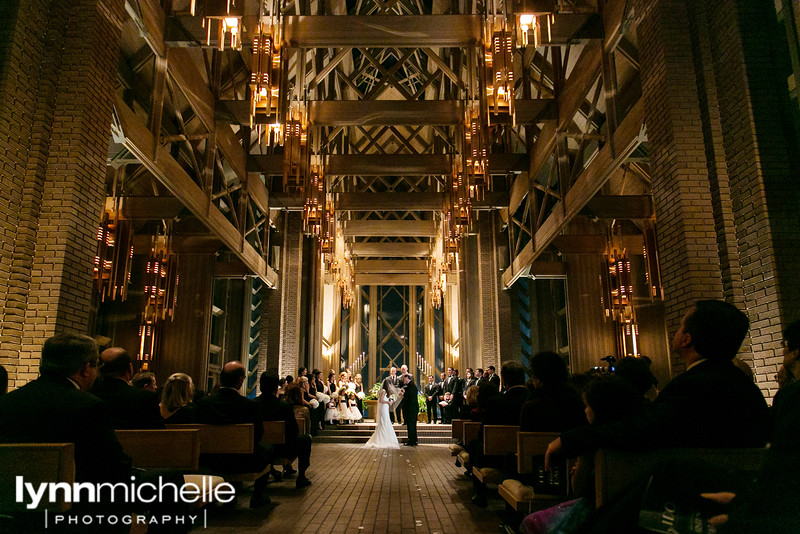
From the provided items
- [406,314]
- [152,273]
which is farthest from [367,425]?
[406,314]

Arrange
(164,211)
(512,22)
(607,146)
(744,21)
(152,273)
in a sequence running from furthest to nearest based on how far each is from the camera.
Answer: (152,273) < (164,211) < (607,146) < (512,22) < (744,21)

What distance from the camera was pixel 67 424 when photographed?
243cm

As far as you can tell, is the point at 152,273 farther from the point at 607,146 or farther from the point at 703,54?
the point at 703,54

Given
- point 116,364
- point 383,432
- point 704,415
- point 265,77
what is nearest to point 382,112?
point 265,77

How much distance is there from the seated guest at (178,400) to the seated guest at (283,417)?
111 centimetres

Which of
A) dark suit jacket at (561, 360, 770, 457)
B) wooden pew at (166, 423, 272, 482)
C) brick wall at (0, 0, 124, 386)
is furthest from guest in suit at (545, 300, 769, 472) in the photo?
brick wall at (0, 0, 124, 386)

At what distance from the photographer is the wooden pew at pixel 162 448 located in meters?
3.63

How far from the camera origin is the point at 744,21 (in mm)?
6262

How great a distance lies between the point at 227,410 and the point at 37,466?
277cm

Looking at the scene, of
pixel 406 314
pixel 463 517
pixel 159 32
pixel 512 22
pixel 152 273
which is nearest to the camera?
pixel 463 517

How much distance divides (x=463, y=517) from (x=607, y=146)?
6756 millimetres

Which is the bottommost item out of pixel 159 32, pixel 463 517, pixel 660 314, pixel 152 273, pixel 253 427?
pixel 463 517

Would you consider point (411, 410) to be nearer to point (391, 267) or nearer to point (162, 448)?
point (162, 448)

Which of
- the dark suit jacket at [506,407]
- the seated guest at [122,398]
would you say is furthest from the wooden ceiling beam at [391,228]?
the seated guest at [122,398]
